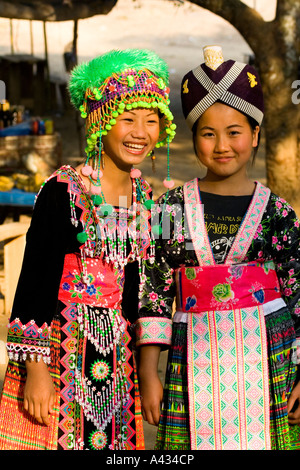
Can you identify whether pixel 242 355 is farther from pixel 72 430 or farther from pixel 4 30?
pixel 4 30

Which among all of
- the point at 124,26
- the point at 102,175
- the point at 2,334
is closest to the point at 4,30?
the point at 124,26

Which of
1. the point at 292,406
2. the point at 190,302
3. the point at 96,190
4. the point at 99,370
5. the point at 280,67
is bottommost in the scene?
the point at 292,406

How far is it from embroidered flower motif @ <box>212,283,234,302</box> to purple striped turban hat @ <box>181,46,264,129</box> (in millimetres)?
642

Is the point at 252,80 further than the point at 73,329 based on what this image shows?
Yes

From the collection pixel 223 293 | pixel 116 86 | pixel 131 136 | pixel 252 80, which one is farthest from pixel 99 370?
pixel 252 80

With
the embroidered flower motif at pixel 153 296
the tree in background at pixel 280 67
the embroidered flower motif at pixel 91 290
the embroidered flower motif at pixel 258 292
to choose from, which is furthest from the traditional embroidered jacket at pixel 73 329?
the tree in background at pixel 280 67

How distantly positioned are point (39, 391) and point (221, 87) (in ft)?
4.23

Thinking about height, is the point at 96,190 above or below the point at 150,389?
above

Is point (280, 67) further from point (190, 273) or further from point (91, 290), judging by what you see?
point (91, 290)

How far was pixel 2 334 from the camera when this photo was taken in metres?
5.70

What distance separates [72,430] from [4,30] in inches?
537

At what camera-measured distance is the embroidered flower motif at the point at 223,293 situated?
99.8 inches

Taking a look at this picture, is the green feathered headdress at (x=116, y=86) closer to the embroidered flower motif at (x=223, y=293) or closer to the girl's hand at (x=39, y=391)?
the embroidered flower motif at (x=223, y=293)

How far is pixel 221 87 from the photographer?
8.35ft
